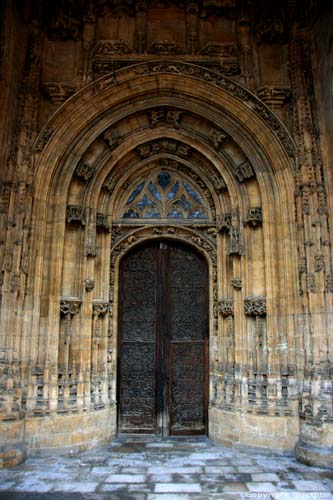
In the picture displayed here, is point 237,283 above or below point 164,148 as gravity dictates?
below

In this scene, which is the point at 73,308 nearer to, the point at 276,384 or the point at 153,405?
the point at 153,405

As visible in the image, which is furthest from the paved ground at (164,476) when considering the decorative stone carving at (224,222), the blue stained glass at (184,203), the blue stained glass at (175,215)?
the blue stained glass at (184,203)

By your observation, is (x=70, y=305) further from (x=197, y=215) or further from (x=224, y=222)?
(x=224, y=222)

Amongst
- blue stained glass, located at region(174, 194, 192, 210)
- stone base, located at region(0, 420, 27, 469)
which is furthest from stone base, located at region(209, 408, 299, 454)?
blue stained glass, located at region(174, 194, 192, 210)

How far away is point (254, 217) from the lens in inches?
330

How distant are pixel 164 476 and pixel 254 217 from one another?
448cm

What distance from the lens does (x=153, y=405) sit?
28.2ft

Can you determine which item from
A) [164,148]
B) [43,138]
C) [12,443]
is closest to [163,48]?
[164,148]

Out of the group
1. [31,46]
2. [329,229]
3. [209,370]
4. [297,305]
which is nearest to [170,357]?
A: [209,370]

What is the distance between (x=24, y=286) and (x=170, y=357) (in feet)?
9.87

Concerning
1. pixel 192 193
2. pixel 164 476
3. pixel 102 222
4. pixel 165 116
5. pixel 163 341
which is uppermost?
pixel 165 116

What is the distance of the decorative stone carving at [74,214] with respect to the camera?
8305mm

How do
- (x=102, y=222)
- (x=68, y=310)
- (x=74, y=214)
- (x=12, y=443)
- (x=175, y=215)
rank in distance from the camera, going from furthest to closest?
1. (x=175, y=215)
2. (x=102, y=222)
3. (x=74, y=214)
4. (x=68, y=310)
5. (x=12, y=443)

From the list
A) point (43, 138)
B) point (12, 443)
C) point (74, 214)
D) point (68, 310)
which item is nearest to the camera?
point (12, 443)
